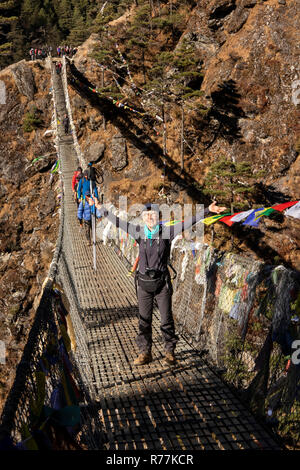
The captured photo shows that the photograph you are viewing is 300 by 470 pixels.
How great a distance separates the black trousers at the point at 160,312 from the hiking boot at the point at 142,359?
91 mm

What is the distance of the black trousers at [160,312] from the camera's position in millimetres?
3773

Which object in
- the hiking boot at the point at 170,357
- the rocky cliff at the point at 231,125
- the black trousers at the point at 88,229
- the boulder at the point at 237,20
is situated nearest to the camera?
the hiking boot at the point at 170,357

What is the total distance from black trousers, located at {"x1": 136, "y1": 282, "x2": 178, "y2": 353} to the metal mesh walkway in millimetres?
305

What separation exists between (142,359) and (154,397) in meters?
0.55

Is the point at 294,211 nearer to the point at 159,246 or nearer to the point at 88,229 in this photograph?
the point at 159,246

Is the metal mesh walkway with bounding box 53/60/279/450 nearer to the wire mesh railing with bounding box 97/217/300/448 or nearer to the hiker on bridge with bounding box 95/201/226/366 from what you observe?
the wire mesh railing with bounding box 97/217/300/448

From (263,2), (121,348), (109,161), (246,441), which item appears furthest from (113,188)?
(246,441)

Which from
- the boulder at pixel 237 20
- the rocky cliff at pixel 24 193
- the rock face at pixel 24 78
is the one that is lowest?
Answer: the rocky cliff at pixel 24 193

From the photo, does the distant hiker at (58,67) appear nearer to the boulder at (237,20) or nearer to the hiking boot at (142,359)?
the boulder at (237,20)

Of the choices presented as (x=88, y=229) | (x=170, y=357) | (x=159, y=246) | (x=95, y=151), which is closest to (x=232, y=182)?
(x=95, y=151)

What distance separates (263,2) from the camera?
81.8ft

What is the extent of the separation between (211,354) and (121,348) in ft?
3.50

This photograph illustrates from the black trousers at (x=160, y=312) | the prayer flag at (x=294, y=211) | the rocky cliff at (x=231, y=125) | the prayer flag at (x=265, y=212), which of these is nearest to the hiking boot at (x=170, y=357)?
the black trousers at (x=160, y=312)

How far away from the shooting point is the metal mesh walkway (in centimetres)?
292
